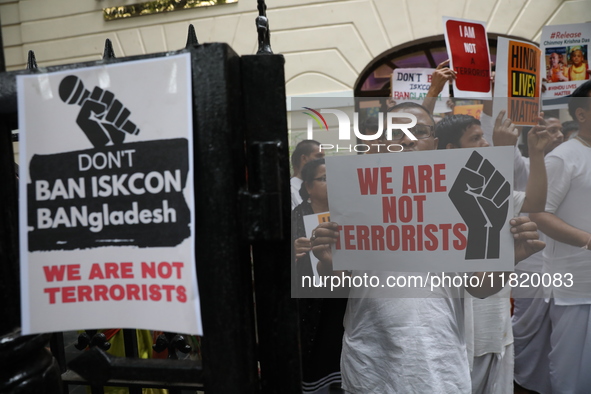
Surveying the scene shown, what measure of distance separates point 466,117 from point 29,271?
5.76 feet

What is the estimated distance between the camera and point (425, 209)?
156 centimetres


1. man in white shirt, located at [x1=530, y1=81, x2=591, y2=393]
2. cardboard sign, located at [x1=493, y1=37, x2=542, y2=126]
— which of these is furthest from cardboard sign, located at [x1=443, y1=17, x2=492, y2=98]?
man in white shirt, located at [x1=530, y1=81, x2=591, y2=393]

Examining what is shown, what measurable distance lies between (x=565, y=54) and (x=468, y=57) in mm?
594

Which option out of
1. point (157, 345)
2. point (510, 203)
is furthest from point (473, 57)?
point (157, 345)

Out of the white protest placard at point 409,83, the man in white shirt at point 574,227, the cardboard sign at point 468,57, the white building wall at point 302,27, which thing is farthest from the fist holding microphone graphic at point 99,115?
the white building wall at point 302,27

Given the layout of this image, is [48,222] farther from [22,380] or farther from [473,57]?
[473,57]

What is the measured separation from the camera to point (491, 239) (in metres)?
1.60

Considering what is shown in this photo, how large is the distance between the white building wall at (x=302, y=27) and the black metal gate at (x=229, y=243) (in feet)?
19.0

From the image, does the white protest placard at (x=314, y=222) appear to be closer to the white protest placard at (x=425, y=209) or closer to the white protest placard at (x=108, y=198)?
the white protest placard at (x=425, y=209)

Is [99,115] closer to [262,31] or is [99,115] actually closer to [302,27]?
[262,31]

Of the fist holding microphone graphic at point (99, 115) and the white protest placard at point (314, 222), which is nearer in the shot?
the fist holding microphone graphic at point (99, 115)

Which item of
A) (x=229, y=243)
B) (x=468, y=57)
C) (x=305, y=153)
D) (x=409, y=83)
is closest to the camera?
(x=229, y=243)

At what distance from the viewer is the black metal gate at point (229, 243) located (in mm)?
841

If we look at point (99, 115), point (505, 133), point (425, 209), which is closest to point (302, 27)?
point (505, 133)
